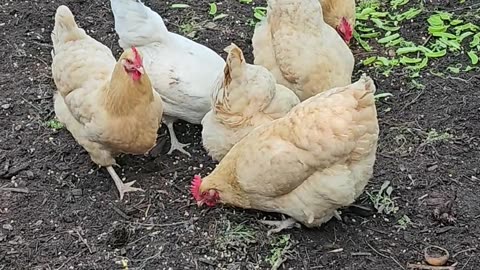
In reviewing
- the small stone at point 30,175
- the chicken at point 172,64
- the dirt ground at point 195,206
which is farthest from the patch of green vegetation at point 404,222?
the small stone at point 30,175

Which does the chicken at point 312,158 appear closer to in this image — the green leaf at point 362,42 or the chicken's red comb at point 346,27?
the chicken's red comb at point 346,27

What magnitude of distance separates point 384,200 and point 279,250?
778mm

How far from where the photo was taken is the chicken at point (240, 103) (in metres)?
4.41

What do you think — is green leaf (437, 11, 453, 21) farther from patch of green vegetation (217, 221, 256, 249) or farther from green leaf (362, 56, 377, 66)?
patch of green vegetation (217, 221, 256, 249)

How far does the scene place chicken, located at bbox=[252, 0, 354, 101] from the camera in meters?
4.86

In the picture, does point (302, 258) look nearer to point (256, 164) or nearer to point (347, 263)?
point (347, 263)

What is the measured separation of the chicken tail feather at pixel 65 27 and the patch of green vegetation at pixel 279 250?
6.42ft

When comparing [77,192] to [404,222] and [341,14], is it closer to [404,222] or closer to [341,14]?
[404,222]

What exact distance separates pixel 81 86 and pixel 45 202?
0.78 metres

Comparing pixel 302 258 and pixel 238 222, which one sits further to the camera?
pixel 238 222

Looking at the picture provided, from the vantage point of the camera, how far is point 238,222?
4473 mm

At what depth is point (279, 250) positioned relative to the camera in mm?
4250

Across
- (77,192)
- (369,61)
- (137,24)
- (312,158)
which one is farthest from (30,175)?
(369,61)

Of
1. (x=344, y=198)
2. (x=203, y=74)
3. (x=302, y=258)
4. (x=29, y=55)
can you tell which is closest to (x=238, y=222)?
(x=302, y=258)
